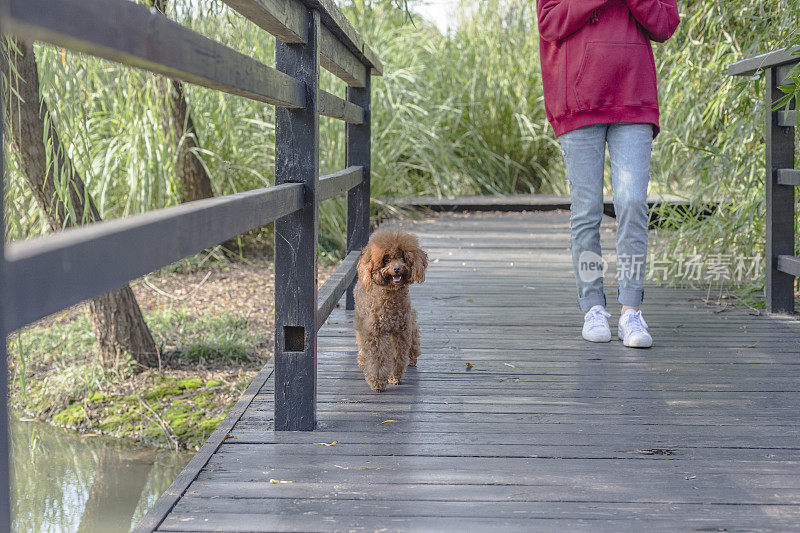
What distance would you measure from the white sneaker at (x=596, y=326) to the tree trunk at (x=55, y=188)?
6.38 ft

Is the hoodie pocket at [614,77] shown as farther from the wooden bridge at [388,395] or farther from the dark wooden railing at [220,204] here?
the dark wooden railing at [220,204]

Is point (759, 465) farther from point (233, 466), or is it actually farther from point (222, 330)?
point (222, 330)

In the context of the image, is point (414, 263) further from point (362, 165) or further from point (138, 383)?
point (138, 383)

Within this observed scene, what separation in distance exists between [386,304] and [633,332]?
1051mm

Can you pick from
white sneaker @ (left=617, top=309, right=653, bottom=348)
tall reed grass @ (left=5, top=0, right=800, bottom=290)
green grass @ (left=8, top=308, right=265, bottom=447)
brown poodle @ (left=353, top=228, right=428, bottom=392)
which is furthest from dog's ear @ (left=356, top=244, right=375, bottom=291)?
green grass @ (left=8, top=308, right=265, bottom=447)

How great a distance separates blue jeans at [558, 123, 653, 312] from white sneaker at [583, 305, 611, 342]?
85 mm

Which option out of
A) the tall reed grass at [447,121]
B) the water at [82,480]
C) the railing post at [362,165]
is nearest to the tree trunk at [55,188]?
the tall reed grass at [447,121]

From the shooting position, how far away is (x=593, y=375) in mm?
2967

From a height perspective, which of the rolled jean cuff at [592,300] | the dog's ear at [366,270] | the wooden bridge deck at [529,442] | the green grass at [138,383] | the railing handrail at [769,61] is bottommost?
Result: the green grass at [138,383]

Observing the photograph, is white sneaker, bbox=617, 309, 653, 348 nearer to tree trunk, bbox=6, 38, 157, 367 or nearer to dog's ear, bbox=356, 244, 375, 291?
dog's ear, bbox=356, 244, 375, 291

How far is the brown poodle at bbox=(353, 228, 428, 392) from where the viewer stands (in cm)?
278

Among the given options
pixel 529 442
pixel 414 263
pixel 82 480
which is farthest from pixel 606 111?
pixel 82 480

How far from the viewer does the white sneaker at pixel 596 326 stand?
11.3 feet

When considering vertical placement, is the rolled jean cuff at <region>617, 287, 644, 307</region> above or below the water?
Result: above
